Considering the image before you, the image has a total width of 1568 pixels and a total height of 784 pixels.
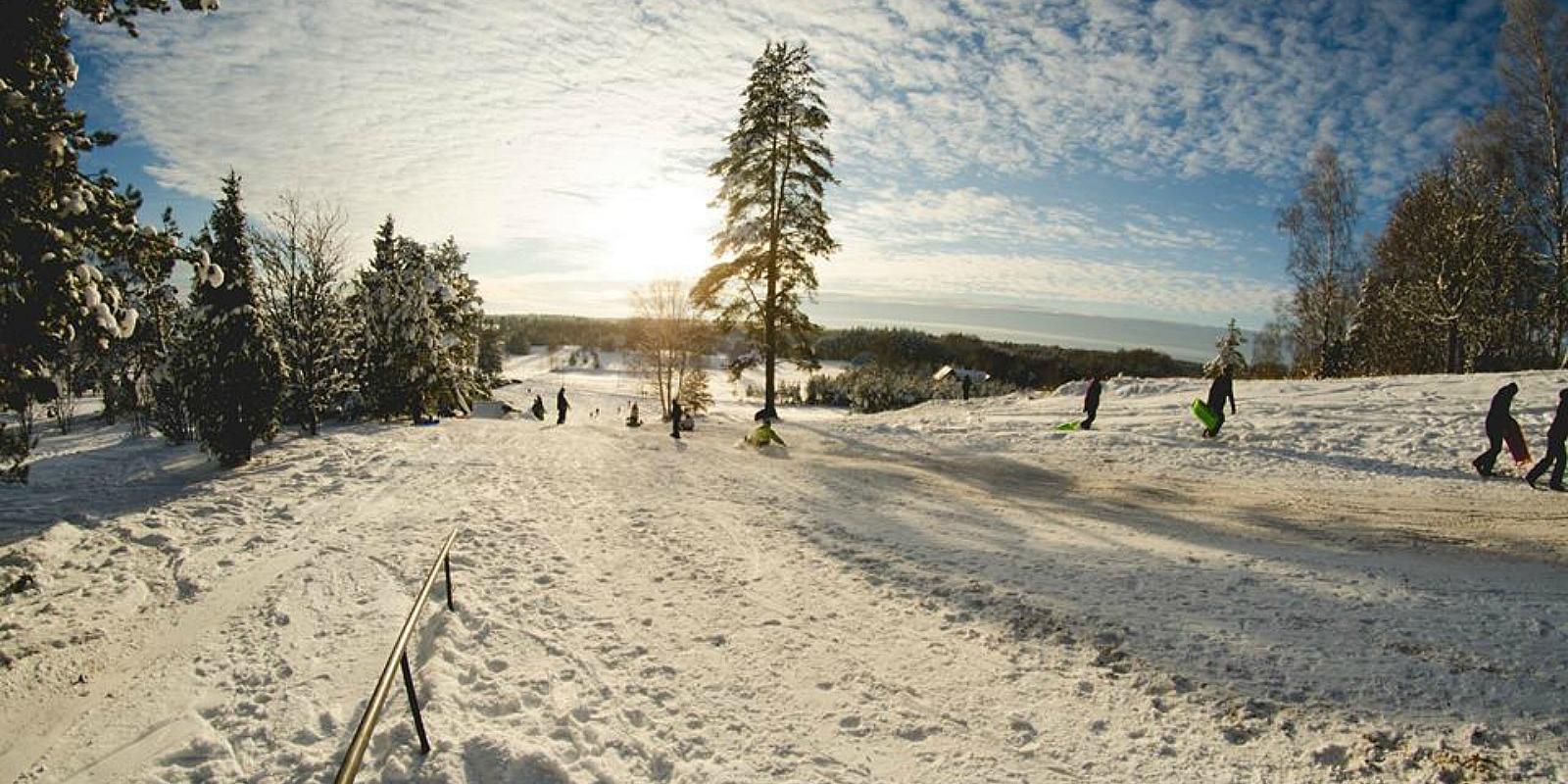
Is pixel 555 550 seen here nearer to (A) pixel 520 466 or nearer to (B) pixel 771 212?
(A) pixel 520 466

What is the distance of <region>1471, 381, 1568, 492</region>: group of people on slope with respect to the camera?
11.1 meters

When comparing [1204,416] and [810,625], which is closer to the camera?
[810,625]

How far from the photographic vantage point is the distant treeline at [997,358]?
8444 centimetres

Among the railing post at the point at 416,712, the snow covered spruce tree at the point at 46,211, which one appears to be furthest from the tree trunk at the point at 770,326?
the railing post at the point at 416,712

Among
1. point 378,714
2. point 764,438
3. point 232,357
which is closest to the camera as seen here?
point 378,714

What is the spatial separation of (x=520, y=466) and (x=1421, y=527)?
16.8 metres

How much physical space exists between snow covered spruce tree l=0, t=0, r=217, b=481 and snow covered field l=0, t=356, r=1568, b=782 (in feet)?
10.5

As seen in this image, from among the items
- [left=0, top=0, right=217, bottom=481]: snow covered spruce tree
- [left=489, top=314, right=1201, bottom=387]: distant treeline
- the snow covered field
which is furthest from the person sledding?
[left=489, top=314, right=1201, bottom=387]: distant treeline

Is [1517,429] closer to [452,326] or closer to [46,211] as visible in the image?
[46,211]

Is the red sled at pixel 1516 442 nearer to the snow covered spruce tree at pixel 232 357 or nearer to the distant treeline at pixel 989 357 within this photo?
the snow covered spruce tree at pixel 232 357

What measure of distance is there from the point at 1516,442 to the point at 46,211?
877 inches

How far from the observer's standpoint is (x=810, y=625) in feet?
23.2

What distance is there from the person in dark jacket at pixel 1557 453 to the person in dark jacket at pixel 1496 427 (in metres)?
0.70

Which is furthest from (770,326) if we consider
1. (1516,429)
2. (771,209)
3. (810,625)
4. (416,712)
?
(416,712)
